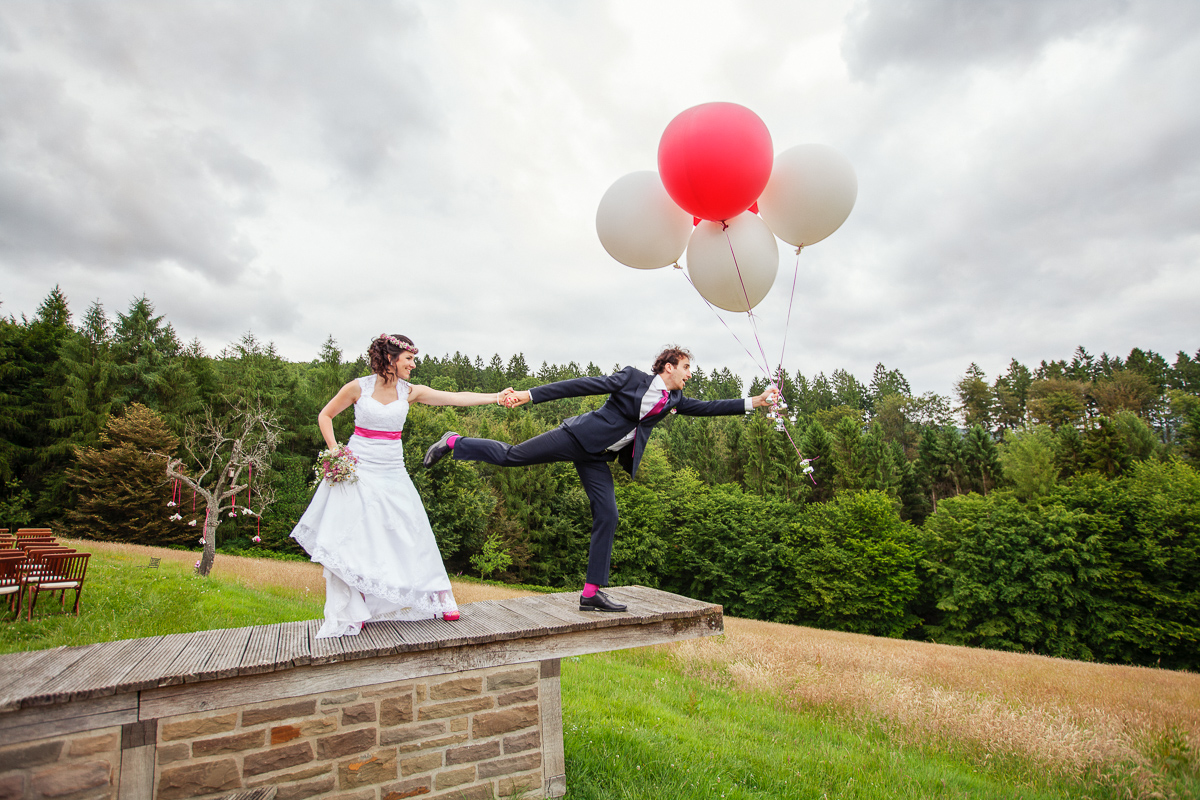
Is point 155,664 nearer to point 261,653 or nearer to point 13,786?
point 261,653

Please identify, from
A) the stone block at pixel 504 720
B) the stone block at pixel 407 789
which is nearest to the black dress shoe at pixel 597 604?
the stone block at pixel 504 720

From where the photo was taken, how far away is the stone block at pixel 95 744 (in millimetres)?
2836

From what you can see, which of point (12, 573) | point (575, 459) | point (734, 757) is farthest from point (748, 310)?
point (12, 573)

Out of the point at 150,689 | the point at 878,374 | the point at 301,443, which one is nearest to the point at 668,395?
the point at 150,689

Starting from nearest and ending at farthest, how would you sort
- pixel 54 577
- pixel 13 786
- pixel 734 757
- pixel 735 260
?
1. pixel 13 786
2. pixel 735 260
3. pixel 734 757
4. pixel 54 577

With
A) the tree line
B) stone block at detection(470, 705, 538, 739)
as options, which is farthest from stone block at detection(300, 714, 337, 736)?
the tree line

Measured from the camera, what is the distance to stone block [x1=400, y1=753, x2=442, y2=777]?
3.66m

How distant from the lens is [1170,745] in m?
7.44

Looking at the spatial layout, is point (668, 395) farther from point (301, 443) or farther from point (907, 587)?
point (301, 443)

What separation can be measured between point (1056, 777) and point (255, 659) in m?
7.98

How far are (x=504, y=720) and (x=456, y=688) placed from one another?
47cm

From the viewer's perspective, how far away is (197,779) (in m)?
3.09

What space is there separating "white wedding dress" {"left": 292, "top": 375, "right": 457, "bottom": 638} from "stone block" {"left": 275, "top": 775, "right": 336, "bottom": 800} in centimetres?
85

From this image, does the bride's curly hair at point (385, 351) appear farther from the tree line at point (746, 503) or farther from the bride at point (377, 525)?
the tree line at point (746, 503)
